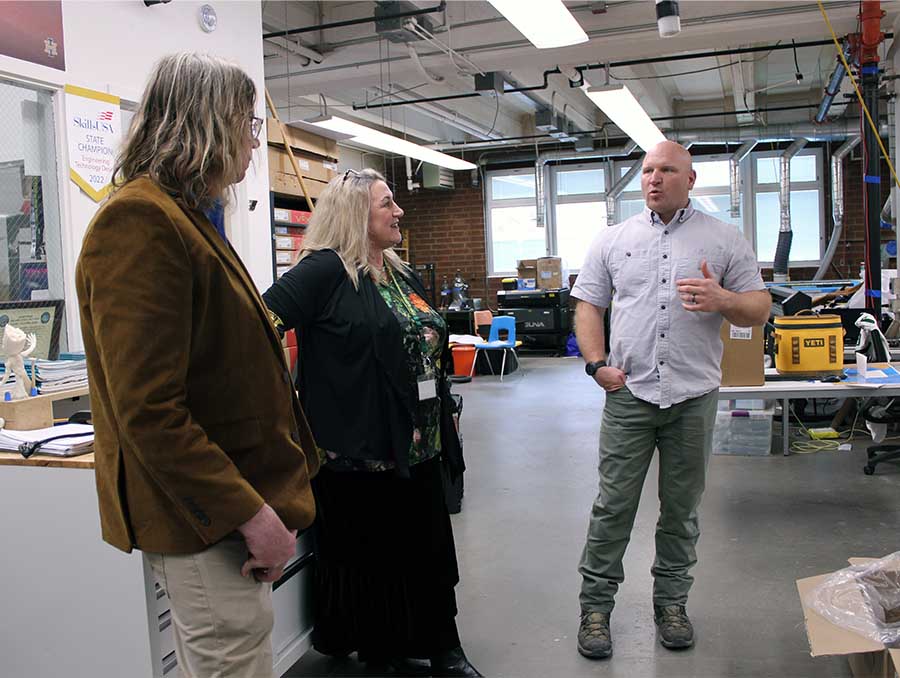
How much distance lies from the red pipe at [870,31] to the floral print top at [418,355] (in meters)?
4.37

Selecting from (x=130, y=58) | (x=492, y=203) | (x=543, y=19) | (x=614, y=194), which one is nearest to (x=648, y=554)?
(x=543, y=19)

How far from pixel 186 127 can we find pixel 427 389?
46.4 inches

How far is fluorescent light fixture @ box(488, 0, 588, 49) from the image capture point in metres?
3.59

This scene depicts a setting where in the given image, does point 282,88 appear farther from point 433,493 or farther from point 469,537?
point 433,493

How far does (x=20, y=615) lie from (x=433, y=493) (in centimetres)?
106

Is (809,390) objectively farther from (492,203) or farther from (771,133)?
(492,203)

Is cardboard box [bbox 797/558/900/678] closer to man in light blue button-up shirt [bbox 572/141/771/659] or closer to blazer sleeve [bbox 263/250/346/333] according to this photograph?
man in light blue button-up shirt [bbox 572/141/771/659]

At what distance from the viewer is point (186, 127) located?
1160 mm

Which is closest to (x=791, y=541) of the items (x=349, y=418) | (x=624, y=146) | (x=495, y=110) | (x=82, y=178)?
(x=349, y=418)

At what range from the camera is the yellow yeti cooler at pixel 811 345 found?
399cm

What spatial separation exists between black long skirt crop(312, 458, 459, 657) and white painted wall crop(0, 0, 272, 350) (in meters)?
1.17

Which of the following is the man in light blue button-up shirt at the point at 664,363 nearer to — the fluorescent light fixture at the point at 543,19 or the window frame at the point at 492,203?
the fluorescent light fixture at the point at 543,19

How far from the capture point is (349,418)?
2.11 metres

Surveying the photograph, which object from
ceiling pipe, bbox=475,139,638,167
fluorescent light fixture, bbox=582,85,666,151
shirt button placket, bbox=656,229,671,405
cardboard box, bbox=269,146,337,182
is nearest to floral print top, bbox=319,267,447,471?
→ shirt button placket, bbox=656,229,671,405
